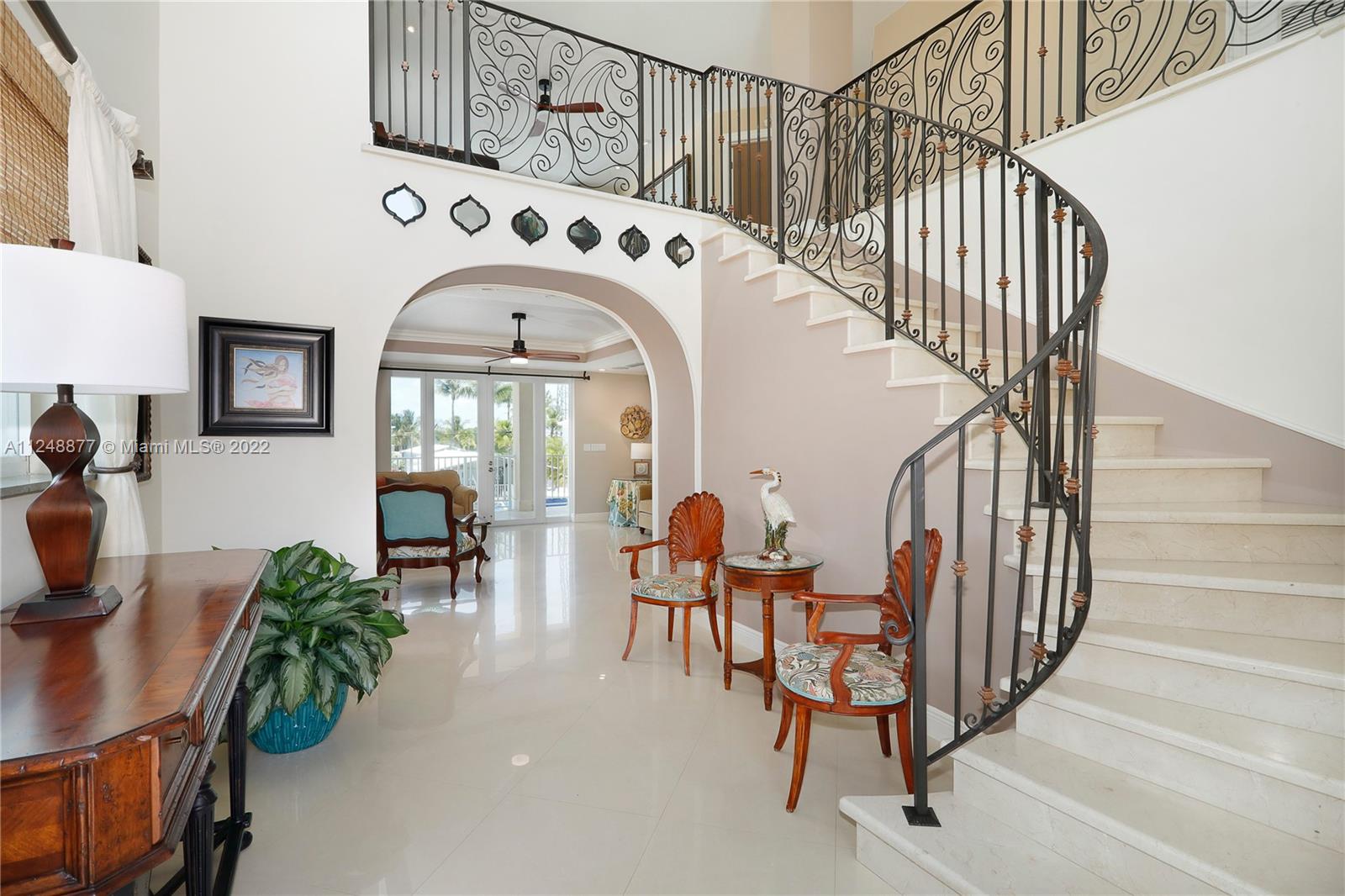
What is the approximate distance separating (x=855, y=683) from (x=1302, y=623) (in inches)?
50.6

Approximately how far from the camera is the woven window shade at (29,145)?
1.48 m

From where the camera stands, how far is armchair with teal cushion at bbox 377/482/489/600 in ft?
17.5

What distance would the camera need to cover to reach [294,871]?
1.91 meters

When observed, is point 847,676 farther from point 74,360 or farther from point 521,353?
point 521,353

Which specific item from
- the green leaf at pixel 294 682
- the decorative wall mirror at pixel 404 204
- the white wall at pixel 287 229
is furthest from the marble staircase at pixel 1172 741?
the decorative wall mirror at pixel 404 204

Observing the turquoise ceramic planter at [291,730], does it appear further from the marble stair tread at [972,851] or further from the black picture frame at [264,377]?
the marble stair tread at [972,851]

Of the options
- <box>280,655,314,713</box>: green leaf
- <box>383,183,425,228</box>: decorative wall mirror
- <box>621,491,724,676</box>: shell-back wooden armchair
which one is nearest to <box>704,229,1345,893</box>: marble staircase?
<box>621,491,724,676</box>: shell-back wooden armchair

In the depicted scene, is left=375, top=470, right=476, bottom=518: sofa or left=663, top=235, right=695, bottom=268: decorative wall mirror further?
left=375, top=470, right=476, bottom=518: sofa

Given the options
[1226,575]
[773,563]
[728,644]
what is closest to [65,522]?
[773,563]

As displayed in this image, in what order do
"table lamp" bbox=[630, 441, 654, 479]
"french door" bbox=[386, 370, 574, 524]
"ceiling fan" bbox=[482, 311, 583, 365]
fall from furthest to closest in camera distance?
"table lamp" bbox=[630, 441, 654, 479] → "french door" bbox=[386, 370, 574, 524] → "ceiling fan" bbox=[482, 311, 583, 365]

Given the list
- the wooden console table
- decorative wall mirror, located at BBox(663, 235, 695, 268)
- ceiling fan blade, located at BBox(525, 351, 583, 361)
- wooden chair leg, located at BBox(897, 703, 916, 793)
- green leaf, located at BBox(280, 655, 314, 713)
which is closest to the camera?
the wooden console table

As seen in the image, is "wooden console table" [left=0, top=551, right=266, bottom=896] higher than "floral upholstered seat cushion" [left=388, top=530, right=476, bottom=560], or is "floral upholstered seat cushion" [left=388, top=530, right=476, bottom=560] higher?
"wooden console table" [left=0, top=551, right=266, bottom=896]

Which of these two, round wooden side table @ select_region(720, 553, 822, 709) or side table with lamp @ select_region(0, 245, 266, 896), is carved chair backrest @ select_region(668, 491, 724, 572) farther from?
side table with lamp @ select_region(0, 245, 266, 896)

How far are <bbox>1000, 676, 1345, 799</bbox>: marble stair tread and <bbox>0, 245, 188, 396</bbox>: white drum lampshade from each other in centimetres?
248
